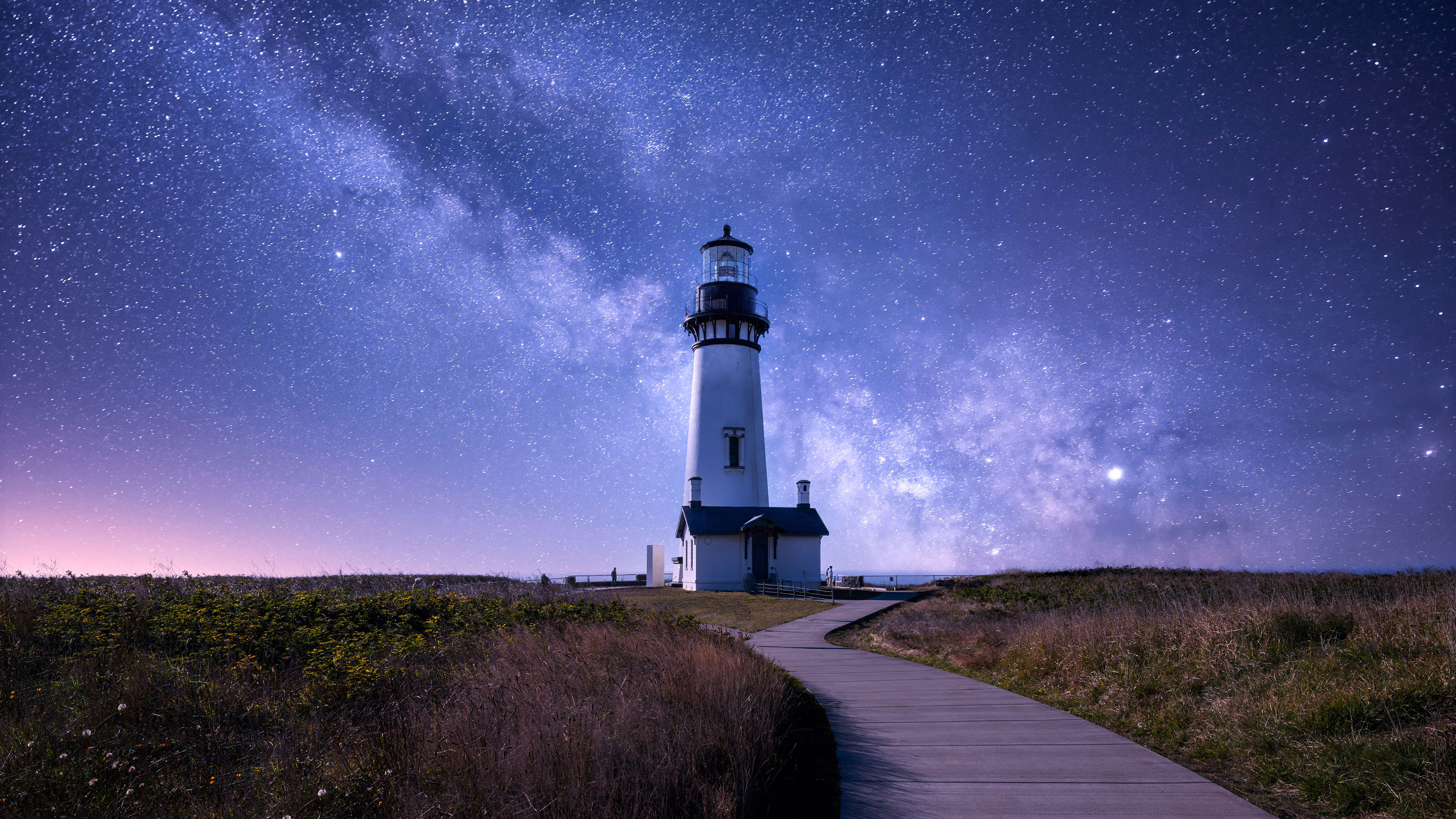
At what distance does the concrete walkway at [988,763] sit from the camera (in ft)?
17.2

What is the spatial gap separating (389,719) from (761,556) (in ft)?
103

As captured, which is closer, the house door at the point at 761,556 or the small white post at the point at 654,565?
the house door at the point at 761,556

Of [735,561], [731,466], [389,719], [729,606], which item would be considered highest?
[731,466]

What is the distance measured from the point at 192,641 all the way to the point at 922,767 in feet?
36.9

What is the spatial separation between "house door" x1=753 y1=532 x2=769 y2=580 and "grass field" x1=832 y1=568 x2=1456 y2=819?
22238 mm

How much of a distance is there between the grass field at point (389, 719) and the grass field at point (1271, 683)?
371 centimetres

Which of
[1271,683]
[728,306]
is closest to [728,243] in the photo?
[728,306]

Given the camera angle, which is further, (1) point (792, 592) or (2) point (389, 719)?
(1) point (792, 592)

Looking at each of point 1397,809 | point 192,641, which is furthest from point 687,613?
point 1397,809

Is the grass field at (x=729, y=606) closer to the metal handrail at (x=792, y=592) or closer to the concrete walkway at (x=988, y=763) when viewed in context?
the metal handrail at (x=792, y=592)

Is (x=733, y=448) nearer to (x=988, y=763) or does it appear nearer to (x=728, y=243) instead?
(x=728, y=243)

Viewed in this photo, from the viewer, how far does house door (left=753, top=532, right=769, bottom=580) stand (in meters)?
37.4

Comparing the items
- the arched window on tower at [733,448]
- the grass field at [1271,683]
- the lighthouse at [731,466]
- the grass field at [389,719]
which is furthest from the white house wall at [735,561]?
the grass field at [389,719]

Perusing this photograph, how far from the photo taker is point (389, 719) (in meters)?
6.92
